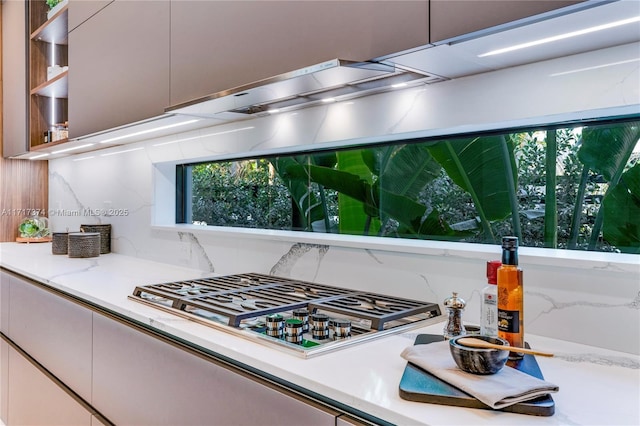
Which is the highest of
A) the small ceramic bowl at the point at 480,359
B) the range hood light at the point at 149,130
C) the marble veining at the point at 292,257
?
the range hood light at the point at 149,130

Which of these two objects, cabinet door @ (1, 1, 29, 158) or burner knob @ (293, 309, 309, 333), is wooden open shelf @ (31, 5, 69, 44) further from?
burner knob @ (293, 309, 309, 333)

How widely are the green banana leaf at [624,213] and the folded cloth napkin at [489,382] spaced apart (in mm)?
631

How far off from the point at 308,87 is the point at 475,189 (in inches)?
24.7

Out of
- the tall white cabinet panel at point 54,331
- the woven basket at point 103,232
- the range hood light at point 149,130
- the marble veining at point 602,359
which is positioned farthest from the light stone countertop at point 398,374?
the woven basket at point 103,232

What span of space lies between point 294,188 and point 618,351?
1404 millimetres

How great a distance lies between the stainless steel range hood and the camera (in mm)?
1243

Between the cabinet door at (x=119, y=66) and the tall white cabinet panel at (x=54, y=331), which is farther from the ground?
the cabinet door at (x=119, y=66)

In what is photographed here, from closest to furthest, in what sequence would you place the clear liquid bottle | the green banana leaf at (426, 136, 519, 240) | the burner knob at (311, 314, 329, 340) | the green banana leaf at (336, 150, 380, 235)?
the clear liquid bottle → the burner knob at (311, 314, 329, 340) → the green banana leaf at (426, 136, 519, 240) → the green banana leaf at (336, 150, 380, 235)

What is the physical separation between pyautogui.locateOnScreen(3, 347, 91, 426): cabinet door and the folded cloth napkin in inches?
50.0

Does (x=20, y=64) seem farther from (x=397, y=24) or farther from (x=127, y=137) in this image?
(x=397, y=24)

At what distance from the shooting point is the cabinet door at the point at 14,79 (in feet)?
11.1

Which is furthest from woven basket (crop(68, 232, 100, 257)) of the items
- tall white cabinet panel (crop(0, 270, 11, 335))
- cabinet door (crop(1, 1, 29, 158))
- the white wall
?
cabinet door (crop(1, 1, 29, 158))

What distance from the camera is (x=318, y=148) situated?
78.5 inches

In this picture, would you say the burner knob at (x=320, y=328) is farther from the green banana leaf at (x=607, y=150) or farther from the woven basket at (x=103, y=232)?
the woven basket at (x=103, y=232)
